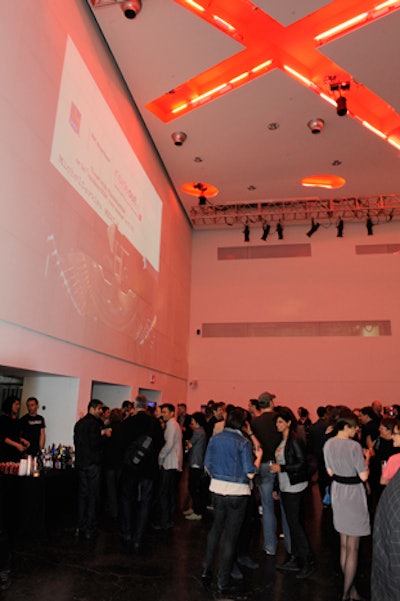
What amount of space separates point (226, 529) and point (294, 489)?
2.50 ft

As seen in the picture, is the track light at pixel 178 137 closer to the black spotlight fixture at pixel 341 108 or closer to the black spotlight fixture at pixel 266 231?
the black spotlight fixture at pixel 341 108

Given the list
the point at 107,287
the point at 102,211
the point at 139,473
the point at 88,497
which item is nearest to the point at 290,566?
the point at 139,473

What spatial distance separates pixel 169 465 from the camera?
5227 millimetres

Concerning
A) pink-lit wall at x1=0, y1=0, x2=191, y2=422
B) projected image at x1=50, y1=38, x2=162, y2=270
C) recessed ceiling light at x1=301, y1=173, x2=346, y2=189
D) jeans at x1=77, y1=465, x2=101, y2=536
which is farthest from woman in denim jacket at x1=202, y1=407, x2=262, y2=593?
recessed ceiling light at x1=301, y1=173, x2=346, y2=189

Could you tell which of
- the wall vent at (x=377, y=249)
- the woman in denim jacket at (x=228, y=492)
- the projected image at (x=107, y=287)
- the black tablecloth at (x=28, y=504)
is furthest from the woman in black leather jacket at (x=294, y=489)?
the wall vent at (x=377, y=249)

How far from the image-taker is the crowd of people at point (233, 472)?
129 inches

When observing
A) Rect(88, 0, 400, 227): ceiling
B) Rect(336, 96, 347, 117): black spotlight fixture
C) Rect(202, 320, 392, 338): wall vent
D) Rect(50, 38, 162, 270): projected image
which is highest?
Rect(88, 0, 400, 227): ceiling

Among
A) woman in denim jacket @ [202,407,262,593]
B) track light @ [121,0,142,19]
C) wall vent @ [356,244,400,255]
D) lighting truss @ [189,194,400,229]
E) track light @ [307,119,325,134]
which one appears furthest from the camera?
wall vent @ [356,244,400,255]

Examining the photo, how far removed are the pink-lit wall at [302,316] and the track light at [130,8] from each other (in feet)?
29.2

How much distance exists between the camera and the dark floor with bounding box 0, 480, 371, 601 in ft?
10.5

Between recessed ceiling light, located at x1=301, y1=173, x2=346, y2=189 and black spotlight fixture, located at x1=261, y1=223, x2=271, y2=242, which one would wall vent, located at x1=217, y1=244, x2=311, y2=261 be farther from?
recessed ceiling light, located at x1=301, y1=173, x2=346, y2=189

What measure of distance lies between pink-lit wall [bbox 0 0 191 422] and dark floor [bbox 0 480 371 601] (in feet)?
6.22

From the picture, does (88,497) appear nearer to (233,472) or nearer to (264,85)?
(233,472)

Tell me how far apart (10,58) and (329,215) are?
10.8m
